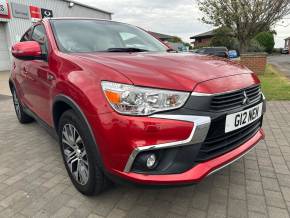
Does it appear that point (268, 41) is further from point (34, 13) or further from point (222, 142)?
point (222, 142)

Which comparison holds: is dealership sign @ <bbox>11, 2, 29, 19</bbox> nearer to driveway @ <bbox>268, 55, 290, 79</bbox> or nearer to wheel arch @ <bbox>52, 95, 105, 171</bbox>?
driveway @ <bbox>268, 55, 290, 79</bbox>

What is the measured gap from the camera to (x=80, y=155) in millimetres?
2494

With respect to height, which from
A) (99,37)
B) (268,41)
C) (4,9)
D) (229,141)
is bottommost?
(229,141)

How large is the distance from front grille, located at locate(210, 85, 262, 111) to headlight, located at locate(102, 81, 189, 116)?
25 centimetres

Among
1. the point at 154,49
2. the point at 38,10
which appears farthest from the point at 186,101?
the point at 38,10

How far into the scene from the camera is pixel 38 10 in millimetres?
18859

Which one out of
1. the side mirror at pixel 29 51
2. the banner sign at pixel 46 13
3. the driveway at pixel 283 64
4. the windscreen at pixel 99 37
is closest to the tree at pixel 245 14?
the driveway at pixel 283 64

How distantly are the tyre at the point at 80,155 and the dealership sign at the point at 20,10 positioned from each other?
17.2 meters

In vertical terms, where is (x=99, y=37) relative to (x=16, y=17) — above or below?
below

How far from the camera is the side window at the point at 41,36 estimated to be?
116 inches

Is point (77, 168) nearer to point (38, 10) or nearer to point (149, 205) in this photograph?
point (149, 205)

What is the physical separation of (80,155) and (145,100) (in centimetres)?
97

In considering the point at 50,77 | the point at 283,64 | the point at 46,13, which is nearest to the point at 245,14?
the point at 283,64

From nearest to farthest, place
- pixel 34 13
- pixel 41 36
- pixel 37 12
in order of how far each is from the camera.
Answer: pixel 41 36, pixel 34 13, pixel 37 12
